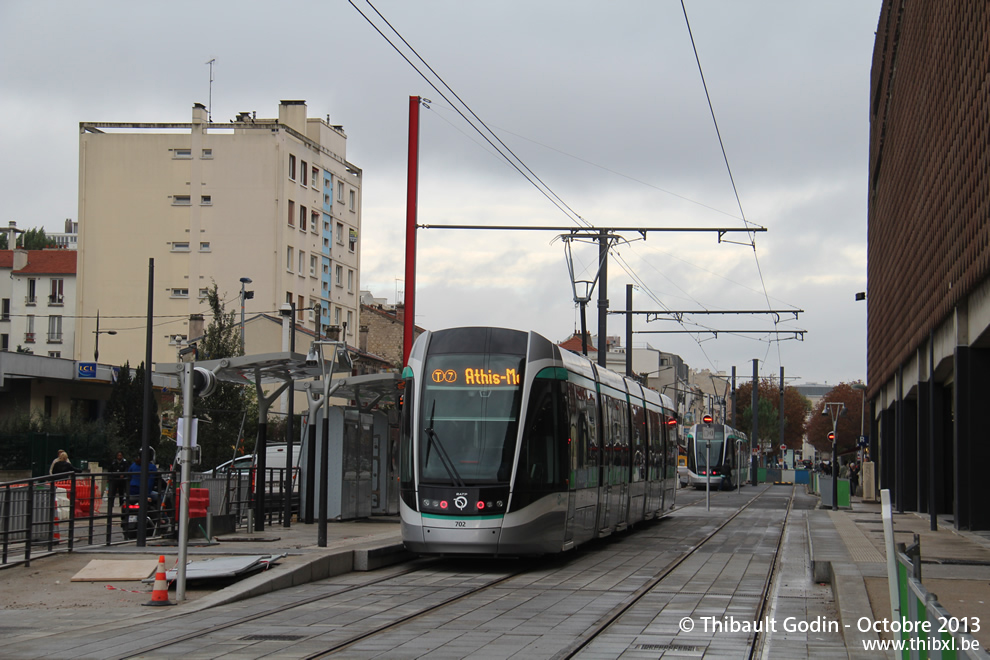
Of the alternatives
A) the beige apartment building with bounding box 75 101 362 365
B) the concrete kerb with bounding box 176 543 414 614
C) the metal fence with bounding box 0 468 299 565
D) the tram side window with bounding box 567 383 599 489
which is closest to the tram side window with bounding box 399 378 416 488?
the concrete kerb with bounding box 176 543 414 614

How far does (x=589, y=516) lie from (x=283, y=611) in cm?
761

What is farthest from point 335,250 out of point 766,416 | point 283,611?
point 283,611

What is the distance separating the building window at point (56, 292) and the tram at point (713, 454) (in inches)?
1799

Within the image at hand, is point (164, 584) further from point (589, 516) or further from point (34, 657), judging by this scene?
point (589, 516)

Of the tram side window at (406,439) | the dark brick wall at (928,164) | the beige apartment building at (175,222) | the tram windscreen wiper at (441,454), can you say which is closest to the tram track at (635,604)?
the tram windscreen wiper at (441,454)

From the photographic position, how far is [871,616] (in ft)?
33.0

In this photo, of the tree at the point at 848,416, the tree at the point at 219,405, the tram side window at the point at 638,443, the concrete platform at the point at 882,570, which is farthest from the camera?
the tree at the point at 848,416

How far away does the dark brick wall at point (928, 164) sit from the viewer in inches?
721

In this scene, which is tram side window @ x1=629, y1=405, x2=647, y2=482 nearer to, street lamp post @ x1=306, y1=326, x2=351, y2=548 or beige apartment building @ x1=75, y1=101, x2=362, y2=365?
street lamp post @ x1=306, y1=326, x2=351, y2=548

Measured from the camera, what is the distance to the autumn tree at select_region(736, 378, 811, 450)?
118938mm

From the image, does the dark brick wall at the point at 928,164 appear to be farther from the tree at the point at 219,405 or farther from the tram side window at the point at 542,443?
the tree at the point at 219,405

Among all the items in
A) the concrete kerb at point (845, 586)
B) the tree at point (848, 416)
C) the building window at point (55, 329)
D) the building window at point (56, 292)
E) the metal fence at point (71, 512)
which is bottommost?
the concrete kerb at point (845, 586)

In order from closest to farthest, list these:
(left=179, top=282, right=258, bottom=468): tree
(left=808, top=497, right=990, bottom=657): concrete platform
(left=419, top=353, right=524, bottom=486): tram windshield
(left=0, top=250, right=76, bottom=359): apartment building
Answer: (left=808, top=497, right=990, bottom=657): concrete platform, (left=419, top=353, right=524, bottom=486): tram windshield, (left=179, top=282, right=258, bottom=468): tree, (left=0, top=250, right=76, bottom=359): apartment building

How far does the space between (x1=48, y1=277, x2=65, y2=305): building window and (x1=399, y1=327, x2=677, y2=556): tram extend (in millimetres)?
71792
